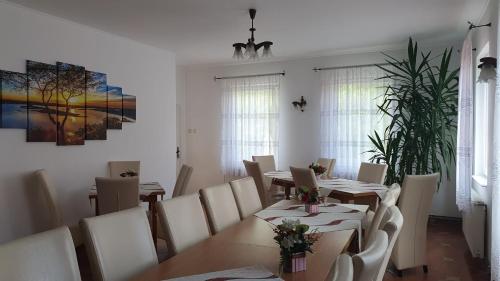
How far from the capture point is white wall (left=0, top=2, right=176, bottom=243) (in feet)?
12.9

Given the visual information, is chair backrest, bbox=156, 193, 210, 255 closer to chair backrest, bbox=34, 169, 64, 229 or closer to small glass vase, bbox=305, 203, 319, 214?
small glass vase, bbox=305, 203, 319, 214

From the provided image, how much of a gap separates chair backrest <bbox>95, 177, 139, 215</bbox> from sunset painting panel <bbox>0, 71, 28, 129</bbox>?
1.33 m

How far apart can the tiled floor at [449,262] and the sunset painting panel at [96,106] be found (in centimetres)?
384

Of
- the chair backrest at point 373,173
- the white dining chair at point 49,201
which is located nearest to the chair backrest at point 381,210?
the chair backrest at point 373,173

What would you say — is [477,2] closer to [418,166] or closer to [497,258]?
[418,166]

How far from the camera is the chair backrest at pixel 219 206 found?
269 cm

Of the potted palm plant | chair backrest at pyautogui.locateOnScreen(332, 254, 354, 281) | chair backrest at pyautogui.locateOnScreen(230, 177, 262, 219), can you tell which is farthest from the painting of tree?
chair backrest at pyautogui.locateOnScreen(332, 254, 354, 281)

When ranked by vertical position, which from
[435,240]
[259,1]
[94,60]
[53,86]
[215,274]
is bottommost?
[435,240]

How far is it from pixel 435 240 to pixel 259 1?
3643 mm

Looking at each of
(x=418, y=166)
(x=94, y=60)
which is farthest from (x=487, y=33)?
(x=94, y=60)

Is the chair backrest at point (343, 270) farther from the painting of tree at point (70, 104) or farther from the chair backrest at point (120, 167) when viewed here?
the chair backrest at point (120, 167)

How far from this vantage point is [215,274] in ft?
5.47

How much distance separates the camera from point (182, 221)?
2336 mm

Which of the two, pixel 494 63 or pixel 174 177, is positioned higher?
pixel 494 63
